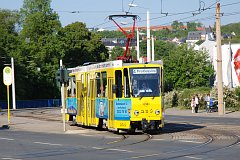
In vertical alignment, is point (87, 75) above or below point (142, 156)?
above

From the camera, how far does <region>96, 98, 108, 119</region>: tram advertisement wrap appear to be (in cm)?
2705

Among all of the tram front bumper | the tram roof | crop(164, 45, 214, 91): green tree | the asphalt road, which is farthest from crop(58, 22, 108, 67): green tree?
the tram front bumper

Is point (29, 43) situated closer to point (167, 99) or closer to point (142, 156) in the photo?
point (167, 99)

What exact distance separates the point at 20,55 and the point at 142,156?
8142cm

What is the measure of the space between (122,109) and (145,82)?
1.47 metres

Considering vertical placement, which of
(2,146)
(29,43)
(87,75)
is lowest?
(2,146)

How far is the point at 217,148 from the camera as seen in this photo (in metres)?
19.0

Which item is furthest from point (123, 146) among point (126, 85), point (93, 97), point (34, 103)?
point (34, 103)

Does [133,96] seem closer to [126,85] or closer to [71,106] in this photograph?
[126,85]

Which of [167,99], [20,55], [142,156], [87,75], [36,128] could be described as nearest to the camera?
[142,156]

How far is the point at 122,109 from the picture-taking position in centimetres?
2556

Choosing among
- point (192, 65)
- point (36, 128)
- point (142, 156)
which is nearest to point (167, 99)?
point (192, 65)

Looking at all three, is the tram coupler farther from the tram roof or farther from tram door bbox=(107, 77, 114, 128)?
the tram roof

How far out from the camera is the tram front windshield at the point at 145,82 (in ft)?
83.7
